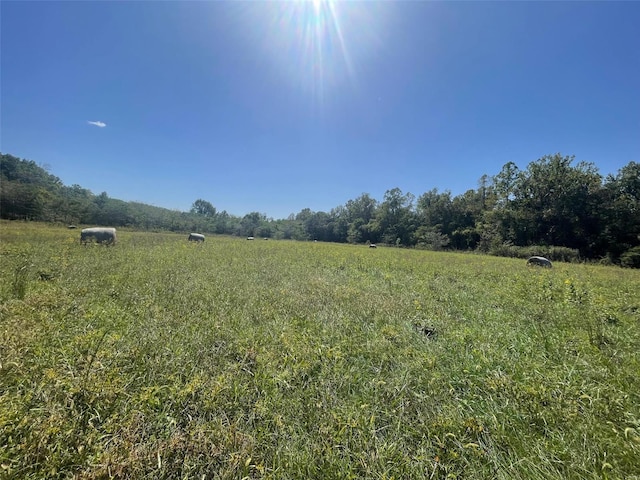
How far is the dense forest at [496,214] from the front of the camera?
30.1 meters

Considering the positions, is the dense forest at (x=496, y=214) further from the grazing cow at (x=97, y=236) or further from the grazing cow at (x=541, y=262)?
the grazing cow at (x=97, y=236)

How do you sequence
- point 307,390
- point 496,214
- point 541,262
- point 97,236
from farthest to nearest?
point 496,214
point 541,262
point 97,236
point 307,390

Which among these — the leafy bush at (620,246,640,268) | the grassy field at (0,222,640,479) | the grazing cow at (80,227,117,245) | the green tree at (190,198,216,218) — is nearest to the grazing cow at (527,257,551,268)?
the grassy field at (0,222,640,479)

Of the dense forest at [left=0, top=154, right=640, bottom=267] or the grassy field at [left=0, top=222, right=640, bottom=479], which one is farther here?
the dense forest at [left=0, top=154, right=640, bottom=267]

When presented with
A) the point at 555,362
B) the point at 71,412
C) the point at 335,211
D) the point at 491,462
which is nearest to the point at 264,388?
the point at 71,412

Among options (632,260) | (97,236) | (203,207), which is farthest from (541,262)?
(203,207)

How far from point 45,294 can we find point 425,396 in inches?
257

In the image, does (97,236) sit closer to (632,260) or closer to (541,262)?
(541,262)

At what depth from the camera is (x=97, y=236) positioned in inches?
520

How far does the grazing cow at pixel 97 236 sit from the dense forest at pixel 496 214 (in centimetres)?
3722

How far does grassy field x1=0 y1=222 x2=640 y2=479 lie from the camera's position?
5.84 feet

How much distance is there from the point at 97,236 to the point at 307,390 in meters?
16.0

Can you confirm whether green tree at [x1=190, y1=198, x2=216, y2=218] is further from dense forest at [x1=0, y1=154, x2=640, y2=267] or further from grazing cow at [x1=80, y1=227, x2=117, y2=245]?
grazing cow at [x1=80, y1=227, x2=117, y2=245]

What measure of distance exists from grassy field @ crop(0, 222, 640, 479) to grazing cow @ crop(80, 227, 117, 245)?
973 cm
